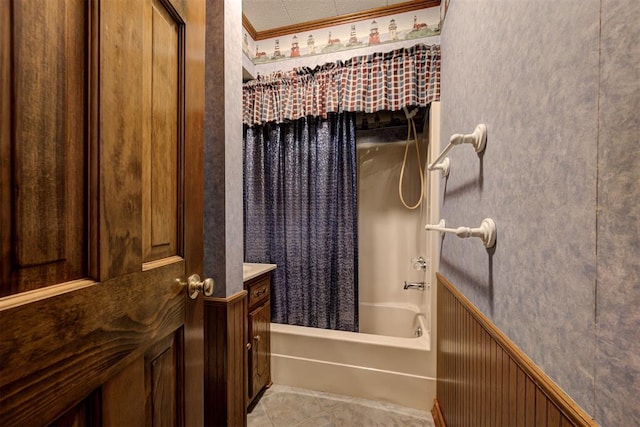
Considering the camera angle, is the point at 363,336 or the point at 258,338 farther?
the point at 363,336

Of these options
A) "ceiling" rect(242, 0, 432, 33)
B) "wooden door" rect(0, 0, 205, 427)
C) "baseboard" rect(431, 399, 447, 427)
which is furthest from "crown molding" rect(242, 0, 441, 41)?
"baseboard" rect(431, 399, 447, 427)

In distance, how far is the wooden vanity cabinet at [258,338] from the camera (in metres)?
1.48

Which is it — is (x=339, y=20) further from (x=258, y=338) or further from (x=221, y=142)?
(x=258, y=338)

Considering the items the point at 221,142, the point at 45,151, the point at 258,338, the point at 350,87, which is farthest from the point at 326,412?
the point at 350,87

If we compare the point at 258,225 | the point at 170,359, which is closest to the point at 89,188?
the point at 170,359

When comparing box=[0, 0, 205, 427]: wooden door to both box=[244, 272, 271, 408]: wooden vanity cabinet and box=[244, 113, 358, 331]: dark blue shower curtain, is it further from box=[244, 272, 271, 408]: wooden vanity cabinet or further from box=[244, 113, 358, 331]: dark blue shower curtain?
box=[244, 113, 358, 331]: dark blue shower curtain

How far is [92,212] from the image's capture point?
0.47 m

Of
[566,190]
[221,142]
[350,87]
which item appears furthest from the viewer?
[350,87]

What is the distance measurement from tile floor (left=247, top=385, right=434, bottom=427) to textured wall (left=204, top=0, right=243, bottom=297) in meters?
0.89

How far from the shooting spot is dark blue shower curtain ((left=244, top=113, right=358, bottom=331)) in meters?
1.86

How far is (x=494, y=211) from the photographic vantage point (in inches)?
30.1

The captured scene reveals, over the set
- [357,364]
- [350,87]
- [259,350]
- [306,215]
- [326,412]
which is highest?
[350,87]

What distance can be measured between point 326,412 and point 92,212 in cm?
162

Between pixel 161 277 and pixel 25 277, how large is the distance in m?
0.28
